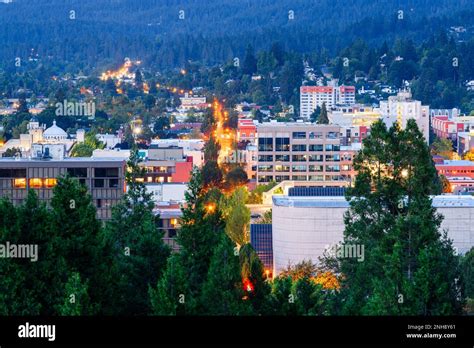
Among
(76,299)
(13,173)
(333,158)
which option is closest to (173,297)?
(76,299)

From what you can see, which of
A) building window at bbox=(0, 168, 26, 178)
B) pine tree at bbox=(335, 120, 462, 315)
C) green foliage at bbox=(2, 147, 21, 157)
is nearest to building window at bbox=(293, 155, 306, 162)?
green foliage at bbox=(2, 147, 21, 157)

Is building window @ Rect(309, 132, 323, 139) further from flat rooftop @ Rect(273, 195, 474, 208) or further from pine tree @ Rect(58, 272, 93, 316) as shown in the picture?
pine tree @ Rect(58, 272, 93, 316)

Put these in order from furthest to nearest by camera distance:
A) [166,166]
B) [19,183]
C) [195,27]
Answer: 1. [195,27]
2. [166,166]
3. [19,183]

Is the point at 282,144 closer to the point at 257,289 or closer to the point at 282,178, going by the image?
the point at 282,178

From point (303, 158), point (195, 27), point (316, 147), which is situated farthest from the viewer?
point (195, 27)

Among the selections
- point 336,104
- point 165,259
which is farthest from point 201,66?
point 165,259
